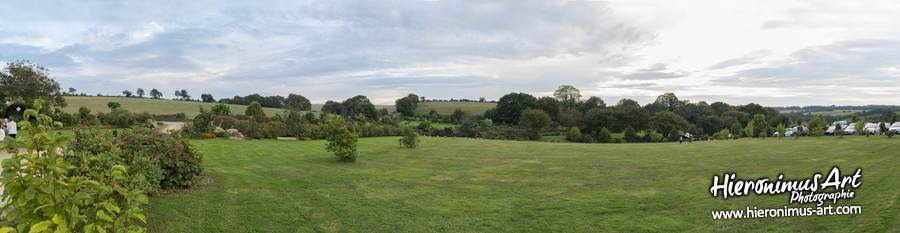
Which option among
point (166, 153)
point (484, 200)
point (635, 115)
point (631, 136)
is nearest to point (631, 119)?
point (635, 115)

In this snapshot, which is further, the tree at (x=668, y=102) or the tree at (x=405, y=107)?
the tree at (x=668, y=102)

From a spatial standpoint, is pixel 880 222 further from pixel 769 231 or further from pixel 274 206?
pixel 274 206

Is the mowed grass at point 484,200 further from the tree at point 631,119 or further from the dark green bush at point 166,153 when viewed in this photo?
the tree at point 631,119

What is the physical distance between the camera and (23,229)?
247 centimetres

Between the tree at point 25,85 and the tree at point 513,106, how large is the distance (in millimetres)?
62491

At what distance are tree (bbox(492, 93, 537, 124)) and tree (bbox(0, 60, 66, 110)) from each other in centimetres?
6249

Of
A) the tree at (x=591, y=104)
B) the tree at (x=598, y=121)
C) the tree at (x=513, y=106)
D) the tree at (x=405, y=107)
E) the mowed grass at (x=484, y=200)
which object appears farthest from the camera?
the tree at (x=591, y=104)

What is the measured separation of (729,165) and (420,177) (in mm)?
11381

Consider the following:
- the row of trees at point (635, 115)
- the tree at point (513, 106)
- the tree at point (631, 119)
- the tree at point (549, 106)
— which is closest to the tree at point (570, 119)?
the row of trees at point (635, 115)

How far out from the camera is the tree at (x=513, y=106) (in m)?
76.9

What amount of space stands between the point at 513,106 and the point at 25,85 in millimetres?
65579

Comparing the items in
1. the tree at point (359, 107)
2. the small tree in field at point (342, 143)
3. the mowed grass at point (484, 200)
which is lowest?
the mowed grass at point (484, 200)

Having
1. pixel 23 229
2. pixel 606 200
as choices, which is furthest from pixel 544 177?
pixel 23 229

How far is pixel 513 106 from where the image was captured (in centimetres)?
7750
